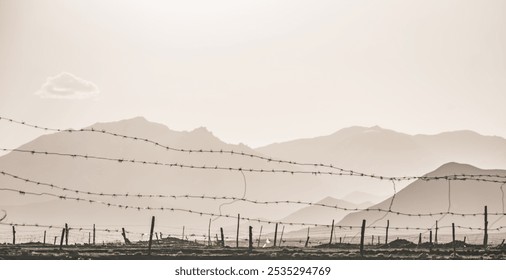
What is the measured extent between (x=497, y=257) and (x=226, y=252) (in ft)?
23.0

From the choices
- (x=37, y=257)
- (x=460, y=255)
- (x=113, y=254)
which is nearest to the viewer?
(x=37, y=257)

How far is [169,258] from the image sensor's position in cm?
1811

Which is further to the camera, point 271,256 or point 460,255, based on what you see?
point 460,255

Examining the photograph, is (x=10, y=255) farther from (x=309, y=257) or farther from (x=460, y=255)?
(x=460, y=255)

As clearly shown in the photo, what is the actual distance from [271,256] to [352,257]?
204 cm

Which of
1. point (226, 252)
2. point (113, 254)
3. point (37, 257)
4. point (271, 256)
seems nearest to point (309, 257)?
point (271, 256)

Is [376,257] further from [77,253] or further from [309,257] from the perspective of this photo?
[77,253]

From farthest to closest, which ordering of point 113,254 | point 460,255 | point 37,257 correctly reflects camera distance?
point 460,255 < point 113,254 < point 37,257

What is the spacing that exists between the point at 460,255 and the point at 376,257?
9.60 feet
